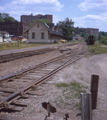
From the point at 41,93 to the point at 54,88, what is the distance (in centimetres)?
79

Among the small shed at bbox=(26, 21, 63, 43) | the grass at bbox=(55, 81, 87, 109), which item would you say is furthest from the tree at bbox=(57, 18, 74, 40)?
the grass at bbox=(55, 81, 87, 109)

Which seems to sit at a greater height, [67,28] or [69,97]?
[67,28]

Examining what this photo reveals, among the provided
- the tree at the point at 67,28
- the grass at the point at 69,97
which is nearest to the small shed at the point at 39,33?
the tree at the point at 67,28

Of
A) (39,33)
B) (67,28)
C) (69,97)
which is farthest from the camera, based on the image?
(67,28)

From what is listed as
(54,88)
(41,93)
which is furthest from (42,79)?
(41,93)

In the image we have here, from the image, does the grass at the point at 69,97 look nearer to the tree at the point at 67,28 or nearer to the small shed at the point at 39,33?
the small shed at the point at 39,33

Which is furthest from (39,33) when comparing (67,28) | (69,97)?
(69,97)

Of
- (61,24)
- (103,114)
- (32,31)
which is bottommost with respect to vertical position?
(103,114)

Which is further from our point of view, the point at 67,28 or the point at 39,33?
the point at 67,28

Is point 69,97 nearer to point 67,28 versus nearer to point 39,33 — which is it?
point 39,33

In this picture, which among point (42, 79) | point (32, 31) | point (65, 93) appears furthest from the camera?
point (32, 31)

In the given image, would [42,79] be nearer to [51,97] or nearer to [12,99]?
[51,97]

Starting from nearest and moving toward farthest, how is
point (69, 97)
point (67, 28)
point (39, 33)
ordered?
point (69, 97) < point (39, 33) < point (67, 28)

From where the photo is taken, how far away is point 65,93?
5.29m
